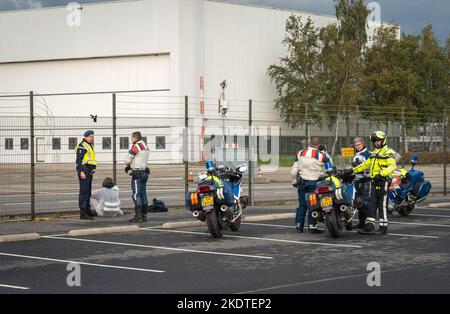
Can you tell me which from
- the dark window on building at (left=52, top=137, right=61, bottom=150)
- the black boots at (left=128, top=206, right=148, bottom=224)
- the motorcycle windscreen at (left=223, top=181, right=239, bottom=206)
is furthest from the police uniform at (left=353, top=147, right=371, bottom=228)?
the dark window on building at (left=52, top=137, right=61, bottom=150)

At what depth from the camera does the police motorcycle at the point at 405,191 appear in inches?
765

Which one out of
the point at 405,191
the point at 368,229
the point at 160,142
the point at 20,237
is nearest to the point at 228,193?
the point at 368,229

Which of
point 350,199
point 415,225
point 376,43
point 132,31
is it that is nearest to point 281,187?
point 415,225

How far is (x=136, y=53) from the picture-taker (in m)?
61.2

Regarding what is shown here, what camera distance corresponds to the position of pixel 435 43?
3068 inches

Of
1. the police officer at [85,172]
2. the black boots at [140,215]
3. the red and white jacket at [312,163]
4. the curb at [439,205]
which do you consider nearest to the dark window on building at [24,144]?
the police officer at [85,172]

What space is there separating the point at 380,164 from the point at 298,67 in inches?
2094

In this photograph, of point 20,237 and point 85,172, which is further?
point 85,172

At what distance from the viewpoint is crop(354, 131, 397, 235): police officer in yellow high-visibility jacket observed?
15.9 meters

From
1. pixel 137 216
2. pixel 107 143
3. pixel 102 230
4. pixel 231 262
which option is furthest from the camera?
pixel 107 143

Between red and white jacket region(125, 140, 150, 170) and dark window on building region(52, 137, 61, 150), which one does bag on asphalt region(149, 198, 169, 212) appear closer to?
red and white jacket region(125, 140, 150, 170)

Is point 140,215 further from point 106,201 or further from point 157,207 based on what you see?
point 157,207

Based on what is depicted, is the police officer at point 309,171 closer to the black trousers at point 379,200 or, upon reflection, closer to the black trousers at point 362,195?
the black trousers at point 362,195

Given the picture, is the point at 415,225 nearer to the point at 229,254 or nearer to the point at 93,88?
the point at 229,254
